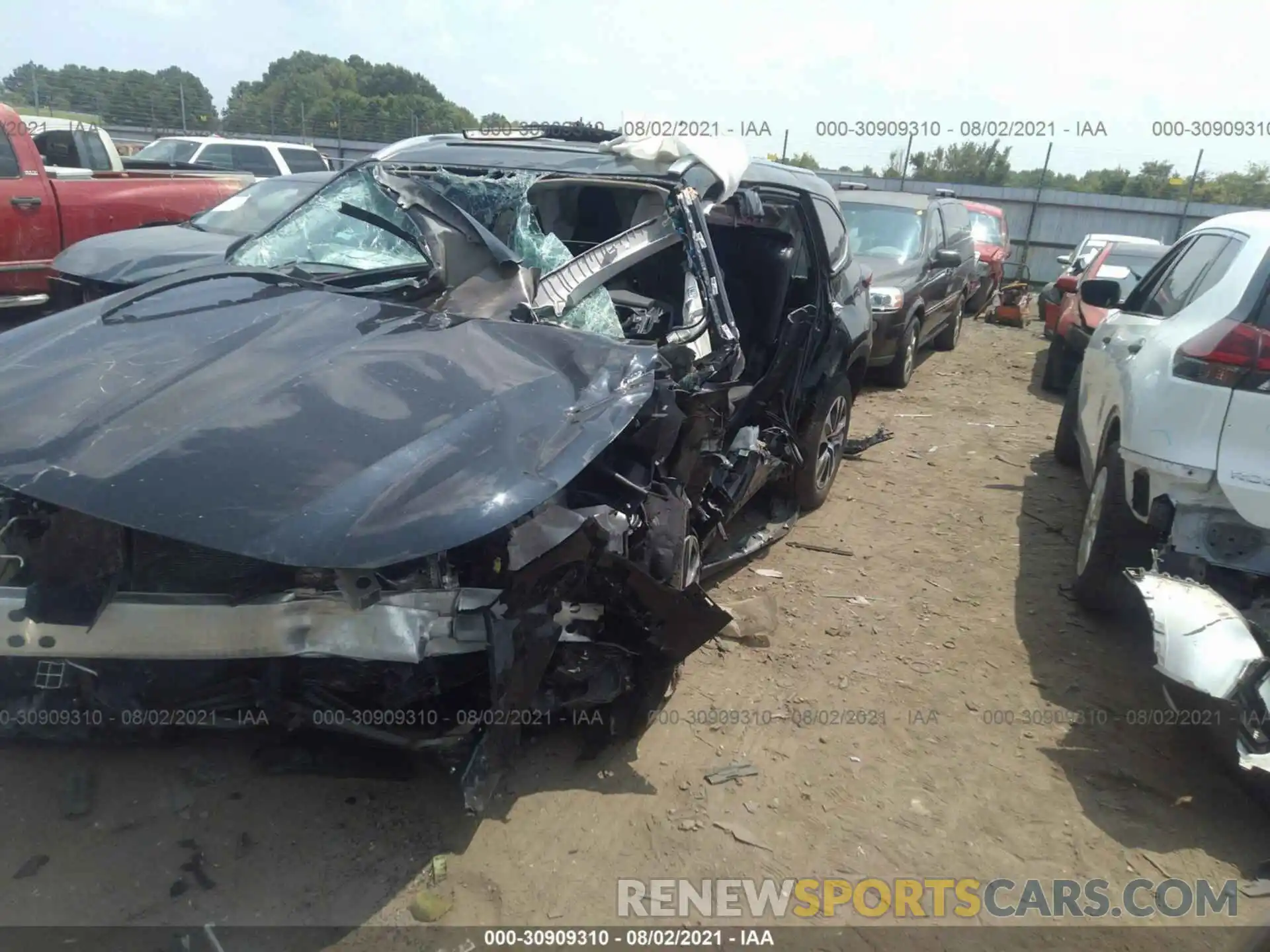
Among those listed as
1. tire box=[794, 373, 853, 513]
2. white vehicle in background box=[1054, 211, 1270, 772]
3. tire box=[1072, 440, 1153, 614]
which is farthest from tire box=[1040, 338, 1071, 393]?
tire box=[1072, 440, 1153, 614]

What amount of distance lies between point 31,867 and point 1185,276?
5303 mm

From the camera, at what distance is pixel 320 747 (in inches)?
104

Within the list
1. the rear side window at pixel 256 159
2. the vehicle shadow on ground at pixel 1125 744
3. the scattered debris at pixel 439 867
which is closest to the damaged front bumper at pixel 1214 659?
the vehicle shadow on ground at pixel 1125 744

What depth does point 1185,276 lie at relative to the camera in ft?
14.3

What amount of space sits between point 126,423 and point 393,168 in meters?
2.06

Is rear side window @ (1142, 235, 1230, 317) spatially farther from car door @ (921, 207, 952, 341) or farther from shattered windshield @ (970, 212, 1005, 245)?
shattered windshield @ (970, 212, 1005, 245)

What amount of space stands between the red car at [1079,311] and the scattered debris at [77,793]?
7468 millimetres

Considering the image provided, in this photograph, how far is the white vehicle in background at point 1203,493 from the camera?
9.48 ft

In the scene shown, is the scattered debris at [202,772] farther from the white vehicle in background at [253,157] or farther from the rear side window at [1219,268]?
the white vehicle in background at [253,157]

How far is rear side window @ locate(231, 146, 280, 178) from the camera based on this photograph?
13734 millimetres

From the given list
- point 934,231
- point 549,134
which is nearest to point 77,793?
point 549,134

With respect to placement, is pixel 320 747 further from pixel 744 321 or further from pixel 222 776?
pixel 744 321

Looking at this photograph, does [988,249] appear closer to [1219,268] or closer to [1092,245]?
[1092,245]

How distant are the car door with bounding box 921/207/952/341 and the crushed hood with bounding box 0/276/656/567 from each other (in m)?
6.79
